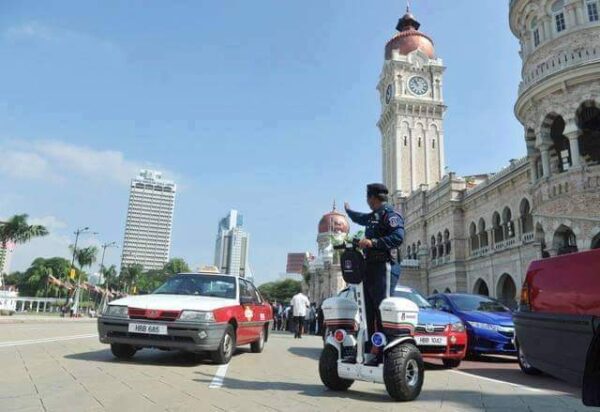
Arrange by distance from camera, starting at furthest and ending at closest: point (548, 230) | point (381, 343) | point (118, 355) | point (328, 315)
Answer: point (548, 230)
point (118, 355)
point (328, 315)
point (381, 343)

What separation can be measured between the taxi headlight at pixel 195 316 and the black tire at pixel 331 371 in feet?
7.33

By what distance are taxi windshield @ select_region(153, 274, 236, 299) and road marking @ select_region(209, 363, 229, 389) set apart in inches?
55.7

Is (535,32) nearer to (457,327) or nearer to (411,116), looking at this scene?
(457,327)

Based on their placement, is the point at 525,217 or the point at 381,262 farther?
the point at 525,217

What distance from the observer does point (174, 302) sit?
21.9 ft

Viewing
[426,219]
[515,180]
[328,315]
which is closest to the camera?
[328,315]

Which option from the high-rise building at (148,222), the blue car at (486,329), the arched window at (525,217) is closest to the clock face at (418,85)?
the arched window at (525,217)

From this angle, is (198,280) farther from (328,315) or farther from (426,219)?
(426,219)

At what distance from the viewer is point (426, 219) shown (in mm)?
38312

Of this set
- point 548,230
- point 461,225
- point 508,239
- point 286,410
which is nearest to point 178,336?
point 286,410

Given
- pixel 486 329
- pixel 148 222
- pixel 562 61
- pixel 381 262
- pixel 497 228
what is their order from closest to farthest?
pixel 381 262 < pixel 486 329 < pixel 562 61 < pixel 497 228 < pixel 148 222

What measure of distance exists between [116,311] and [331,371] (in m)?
3.51

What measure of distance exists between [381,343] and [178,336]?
10.0 feet

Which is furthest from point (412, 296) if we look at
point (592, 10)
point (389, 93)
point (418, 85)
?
point (418, 85)
